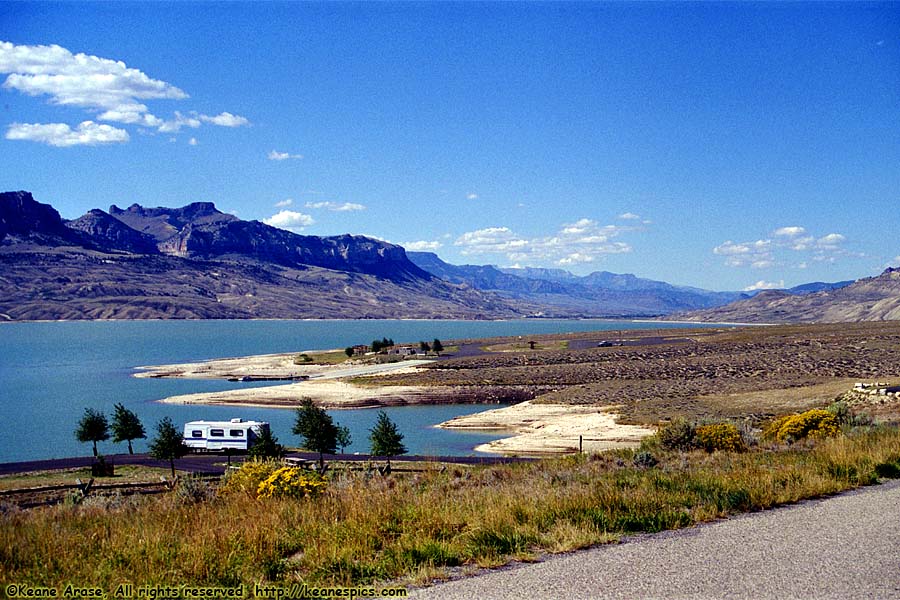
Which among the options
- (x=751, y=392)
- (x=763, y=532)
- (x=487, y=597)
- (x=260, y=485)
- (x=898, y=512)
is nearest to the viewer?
(x=487, y=597)

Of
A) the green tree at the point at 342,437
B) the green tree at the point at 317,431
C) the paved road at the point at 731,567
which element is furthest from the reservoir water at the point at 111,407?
the paved road at the point at 731,567

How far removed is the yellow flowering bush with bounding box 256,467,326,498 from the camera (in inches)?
438

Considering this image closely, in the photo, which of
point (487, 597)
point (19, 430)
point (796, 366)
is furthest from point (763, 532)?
point (796, 366)

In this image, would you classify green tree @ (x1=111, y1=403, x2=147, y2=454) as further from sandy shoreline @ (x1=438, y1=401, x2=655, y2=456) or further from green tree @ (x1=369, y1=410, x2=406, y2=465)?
sandy shoreline @ (x1=438, y1=401, x2=655, y2=456)

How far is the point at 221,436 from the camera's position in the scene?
44062 millimetres

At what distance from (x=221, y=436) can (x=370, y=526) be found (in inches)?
1509

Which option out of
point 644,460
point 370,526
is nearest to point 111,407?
point 644,460

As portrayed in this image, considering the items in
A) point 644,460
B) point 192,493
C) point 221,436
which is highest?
point 192,493

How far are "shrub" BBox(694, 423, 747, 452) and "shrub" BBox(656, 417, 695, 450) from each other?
0.64 ft

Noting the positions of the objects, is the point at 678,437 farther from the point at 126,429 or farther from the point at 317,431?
the point at 126,429

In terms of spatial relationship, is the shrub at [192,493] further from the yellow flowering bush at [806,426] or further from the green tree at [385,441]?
the green tree at [385,441]

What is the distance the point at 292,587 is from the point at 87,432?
44.1 meters

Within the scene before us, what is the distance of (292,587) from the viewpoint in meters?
6.57

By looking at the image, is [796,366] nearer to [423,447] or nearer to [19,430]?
[423,447]
